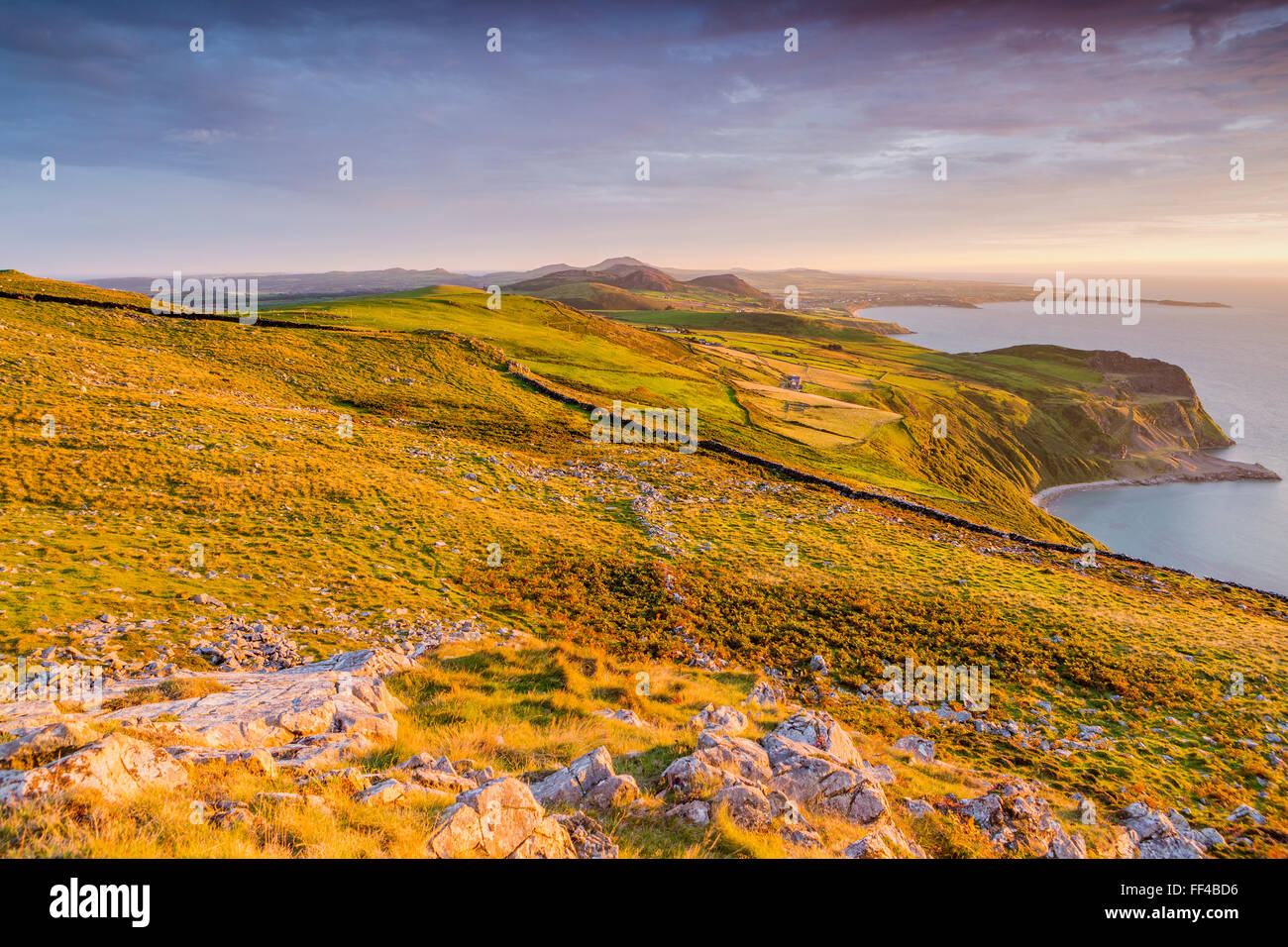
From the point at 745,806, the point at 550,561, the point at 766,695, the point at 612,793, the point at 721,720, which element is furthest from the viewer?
the point at 550,561

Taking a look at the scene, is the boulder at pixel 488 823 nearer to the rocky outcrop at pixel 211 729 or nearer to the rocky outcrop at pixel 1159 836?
the rocky outcrop at pixel 211 729

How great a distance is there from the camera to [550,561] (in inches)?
947

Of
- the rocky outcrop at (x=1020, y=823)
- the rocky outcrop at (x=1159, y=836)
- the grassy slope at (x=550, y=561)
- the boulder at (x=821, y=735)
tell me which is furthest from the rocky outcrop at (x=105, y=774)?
the rocky outcrop at (x=1159, y=836)

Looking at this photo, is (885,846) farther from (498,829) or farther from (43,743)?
(43,743)

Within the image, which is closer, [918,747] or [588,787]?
[588,787]

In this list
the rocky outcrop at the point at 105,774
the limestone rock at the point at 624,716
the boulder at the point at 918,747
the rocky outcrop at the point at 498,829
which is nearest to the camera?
the rocky outcrop at the point at 105,774

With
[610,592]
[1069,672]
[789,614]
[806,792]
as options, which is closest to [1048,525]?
[1069,672]

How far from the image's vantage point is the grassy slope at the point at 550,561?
15.8 m

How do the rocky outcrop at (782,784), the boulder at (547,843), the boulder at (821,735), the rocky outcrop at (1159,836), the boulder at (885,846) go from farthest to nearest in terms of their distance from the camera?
1. the boulder at (821,735)
2. the rocky outcrop at (1159,836)
3. the rocky outcrop at (782,784)
4. the boulder at (885,846)
5. the boulder at (547,843)

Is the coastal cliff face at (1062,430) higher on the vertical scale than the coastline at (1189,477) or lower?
higher

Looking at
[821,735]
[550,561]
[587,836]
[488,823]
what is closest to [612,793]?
[587,836]

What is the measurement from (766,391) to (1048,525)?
126 feet

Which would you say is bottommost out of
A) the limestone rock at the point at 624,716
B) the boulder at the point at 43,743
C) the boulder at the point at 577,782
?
the limestone rock at the point at 624,716
